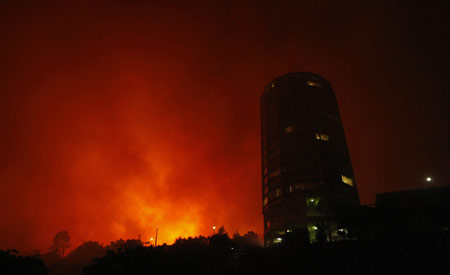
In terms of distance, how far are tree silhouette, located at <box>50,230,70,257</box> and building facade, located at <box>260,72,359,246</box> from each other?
4022 inches

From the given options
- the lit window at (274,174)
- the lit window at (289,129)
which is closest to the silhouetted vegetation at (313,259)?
the lit window at (274,174)

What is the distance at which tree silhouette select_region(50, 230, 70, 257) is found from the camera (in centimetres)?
14812

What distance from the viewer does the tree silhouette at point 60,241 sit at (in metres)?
148

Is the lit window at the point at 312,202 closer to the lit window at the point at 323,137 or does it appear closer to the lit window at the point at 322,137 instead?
the lit window at the point at 322,137

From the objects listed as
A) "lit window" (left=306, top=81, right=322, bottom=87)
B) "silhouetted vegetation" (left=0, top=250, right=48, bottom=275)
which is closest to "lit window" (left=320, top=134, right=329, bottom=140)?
"lit window" (left=306, top=81, right=322, bottom=87)

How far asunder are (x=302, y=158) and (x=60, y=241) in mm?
119915

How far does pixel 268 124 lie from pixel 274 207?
2913 centimetres

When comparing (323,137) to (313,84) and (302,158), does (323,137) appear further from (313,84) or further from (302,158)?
(313,84)

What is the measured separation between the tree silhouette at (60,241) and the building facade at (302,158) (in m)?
102

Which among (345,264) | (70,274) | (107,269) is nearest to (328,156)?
(345,264)

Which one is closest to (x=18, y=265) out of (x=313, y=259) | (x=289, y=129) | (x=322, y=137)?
(x=313, y=259)

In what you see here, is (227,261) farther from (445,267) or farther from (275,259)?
(445,267)

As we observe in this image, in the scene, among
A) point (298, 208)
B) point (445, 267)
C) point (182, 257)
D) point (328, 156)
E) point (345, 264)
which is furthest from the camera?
point (328, 156)

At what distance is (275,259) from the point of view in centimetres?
5094
